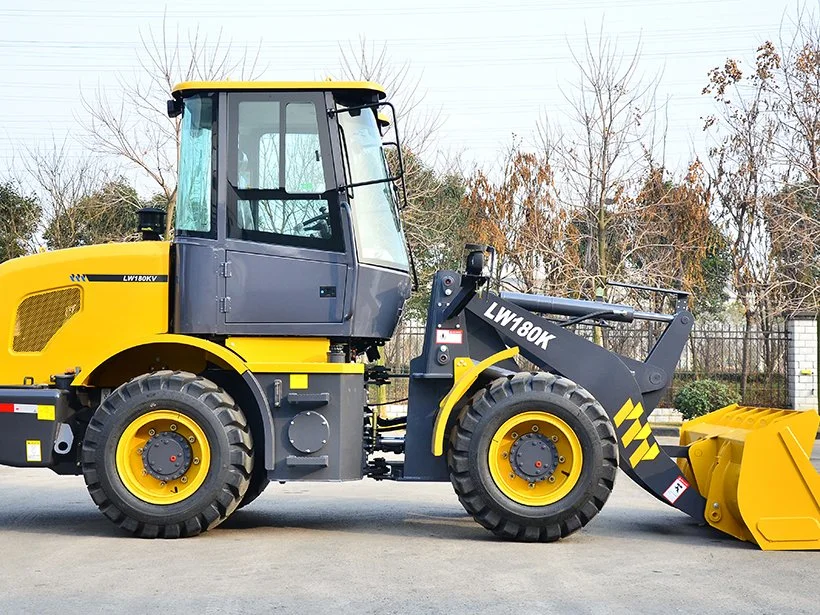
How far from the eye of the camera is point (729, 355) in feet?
80.9

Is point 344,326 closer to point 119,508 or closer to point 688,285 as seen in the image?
point 119,508

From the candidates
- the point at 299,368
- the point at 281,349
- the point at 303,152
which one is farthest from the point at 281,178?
the point at 299,368

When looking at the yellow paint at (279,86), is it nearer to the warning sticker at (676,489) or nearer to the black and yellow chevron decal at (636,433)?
the black and yellow chevron decal at (636,433)

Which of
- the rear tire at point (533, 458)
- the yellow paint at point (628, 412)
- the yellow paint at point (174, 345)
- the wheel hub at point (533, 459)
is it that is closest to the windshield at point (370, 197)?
the yellow paint at point (174, 345)

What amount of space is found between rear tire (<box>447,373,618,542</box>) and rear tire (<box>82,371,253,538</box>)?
5.61 ft

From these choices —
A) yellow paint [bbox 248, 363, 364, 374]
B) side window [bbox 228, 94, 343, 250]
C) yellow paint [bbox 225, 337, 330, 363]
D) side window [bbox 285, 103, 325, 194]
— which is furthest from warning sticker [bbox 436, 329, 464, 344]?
side window [bbox 285, 103, 325, 194]

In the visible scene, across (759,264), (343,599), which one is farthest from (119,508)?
(759,264)

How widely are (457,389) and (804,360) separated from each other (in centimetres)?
1702

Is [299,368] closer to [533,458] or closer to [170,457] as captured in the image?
[170,457]

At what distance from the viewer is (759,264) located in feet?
96.4

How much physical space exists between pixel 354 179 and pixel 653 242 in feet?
66.1

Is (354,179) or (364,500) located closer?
(354,179)

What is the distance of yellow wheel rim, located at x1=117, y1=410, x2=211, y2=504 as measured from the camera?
843 cm

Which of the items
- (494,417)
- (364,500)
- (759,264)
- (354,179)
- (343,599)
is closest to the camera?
(343,599)
